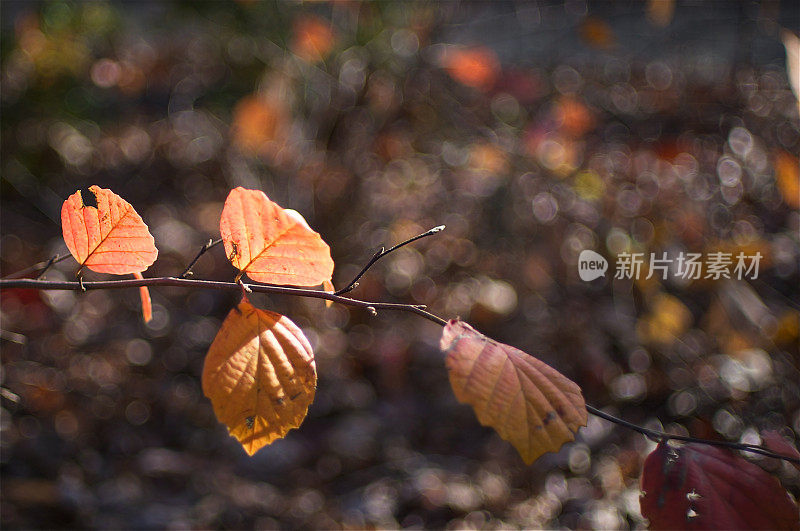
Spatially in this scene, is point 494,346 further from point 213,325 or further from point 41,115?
point 41,115

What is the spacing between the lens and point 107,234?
1.54 ft

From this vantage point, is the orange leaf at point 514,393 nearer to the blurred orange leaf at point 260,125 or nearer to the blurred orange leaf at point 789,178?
the blurred orange leaf at point 789,178

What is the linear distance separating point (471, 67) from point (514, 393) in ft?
5.88

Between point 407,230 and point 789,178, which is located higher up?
point 789,178

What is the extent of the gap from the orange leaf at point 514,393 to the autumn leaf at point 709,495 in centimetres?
10

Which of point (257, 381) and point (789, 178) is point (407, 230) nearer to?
point (789, 178)

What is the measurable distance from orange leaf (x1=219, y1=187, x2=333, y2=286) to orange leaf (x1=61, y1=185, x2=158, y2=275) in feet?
0.23

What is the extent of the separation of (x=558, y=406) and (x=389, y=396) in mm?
1197

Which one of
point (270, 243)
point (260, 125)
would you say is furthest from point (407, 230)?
point (270, 243)

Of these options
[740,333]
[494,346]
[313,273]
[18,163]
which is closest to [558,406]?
[494,346]

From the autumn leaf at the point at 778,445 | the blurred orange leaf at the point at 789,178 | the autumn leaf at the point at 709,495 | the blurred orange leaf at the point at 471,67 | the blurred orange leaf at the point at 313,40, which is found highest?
the autumn leaf at the point at 709,495

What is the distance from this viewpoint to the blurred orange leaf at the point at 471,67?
2.02m

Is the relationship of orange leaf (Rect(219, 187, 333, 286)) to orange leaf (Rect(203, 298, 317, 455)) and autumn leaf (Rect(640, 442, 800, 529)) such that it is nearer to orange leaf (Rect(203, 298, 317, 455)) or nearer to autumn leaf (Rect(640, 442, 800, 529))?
orange leaf (Rect(203, 298, 317, 455))

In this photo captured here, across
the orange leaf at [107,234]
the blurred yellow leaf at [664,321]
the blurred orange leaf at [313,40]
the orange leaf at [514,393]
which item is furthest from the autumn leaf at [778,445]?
the blurred orange leaf at [313,40]
